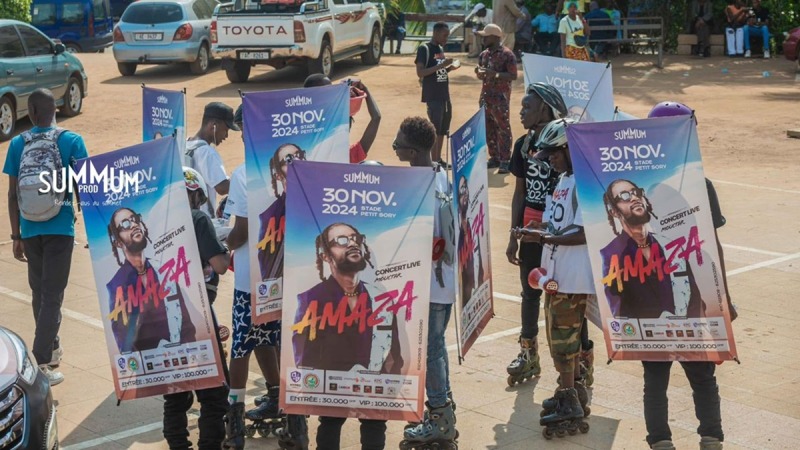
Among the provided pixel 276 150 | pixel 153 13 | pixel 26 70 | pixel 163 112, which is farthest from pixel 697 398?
pixel 153 13

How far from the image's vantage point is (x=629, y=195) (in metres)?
5.96

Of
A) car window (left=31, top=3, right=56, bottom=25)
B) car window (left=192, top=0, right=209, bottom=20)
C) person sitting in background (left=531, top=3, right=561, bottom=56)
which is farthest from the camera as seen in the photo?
car window (left=31, top=3, right=56, bottom=25)

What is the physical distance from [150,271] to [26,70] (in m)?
13.7

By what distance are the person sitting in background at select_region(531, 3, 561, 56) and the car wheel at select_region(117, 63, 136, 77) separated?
8.74 metres

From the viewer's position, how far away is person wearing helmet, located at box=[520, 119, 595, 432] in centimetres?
649

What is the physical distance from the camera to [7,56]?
18.5 m

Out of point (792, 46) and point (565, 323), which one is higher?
point (565, 323)

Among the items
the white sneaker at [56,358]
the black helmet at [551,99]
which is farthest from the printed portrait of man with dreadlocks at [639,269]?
the white sneaker at [56,358]

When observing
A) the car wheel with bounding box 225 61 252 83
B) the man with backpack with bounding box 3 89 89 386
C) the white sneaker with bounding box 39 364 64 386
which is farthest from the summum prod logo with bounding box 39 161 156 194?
the car wheel with bounding box 225 61 252 83

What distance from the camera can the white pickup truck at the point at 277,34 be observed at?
874 inches

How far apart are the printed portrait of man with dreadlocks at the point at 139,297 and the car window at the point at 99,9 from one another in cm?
2790

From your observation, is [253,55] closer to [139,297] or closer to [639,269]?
[139,297]

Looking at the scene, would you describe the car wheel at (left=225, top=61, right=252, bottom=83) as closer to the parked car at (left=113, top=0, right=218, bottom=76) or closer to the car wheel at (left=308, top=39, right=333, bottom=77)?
the parked car at (left=113, top=0, right=218, bottom=76)

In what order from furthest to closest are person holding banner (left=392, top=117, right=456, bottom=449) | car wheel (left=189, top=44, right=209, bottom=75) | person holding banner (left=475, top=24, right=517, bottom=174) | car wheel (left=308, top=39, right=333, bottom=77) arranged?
car wheel (left=189, top=44, right=209, bottom=75)
car wheel (left=308, top=39, right=333, bottom=77)
person holding banner (left=475, top=24, right=517, bottom=174)
person holding banner (left=392, top=117, right=456, bottom=449)
